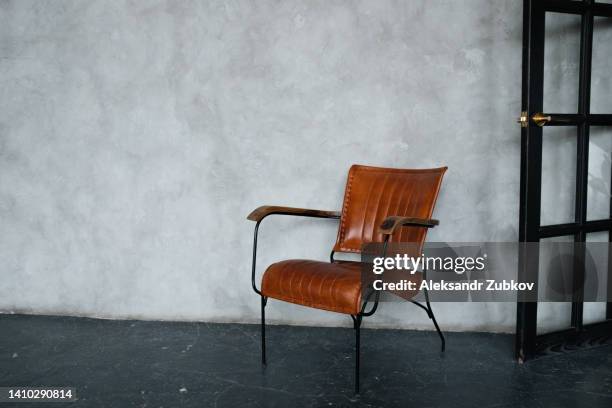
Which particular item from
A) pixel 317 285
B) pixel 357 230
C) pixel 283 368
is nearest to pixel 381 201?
pixel 357 230

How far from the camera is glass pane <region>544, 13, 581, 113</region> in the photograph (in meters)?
2.71

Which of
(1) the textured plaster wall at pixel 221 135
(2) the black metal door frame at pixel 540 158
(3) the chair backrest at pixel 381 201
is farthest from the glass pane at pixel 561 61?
(3) the chair backrest at pixel 381 201

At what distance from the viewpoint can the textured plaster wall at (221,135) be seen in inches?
127

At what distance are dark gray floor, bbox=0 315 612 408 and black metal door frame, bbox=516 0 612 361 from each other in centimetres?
11

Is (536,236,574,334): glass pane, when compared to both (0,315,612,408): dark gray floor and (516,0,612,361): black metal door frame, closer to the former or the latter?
(516,0,612,361): black metal door frame

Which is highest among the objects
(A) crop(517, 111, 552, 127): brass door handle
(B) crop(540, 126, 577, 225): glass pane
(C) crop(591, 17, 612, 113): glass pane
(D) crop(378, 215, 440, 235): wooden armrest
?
(C) crop(591, 17, 612, 113): glass pane

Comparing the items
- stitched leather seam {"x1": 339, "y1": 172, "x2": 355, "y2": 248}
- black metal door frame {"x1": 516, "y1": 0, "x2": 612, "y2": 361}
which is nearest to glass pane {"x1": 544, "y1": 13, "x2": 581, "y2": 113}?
black metal door frame {"x1": 516, "y1": 0, "x2": 612, "y2": 361}

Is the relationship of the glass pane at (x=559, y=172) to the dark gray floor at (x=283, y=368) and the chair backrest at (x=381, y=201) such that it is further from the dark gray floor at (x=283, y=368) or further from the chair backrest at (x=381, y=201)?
the dark gray floor at (x=283, y=368)

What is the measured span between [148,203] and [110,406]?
1.46 m

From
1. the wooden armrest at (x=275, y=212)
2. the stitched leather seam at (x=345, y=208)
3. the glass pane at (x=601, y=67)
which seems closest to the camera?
the wooden armrest at (x=275, y=212)

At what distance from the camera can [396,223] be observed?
7.71 ft

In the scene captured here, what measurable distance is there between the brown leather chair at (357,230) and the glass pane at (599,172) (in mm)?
752

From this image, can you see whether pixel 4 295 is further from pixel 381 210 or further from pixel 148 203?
pixel 381 210

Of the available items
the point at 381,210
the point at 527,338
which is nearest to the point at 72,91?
the point at 381,210
